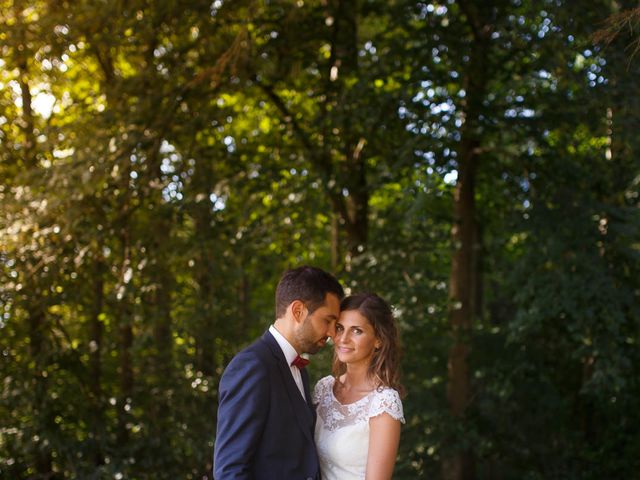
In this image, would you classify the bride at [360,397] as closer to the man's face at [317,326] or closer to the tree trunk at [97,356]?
the man's face at [317,326]

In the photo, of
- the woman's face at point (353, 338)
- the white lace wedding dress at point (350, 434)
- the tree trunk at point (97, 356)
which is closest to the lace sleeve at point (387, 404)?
the white lace wedding dress at point (350, 434)

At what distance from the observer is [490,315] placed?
1284 cm

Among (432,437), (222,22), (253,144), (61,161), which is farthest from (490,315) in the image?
(61,161)

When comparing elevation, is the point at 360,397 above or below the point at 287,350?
below

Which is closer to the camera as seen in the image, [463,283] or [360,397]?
[360,397]

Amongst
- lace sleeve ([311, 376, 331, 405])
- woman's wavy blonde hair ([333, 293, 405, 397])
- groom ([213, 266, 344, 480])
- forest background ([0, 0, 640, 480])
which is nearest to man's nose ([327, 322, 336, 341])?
groom ([213, 266, 344, 480])

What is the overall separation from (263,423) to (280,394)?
14cm

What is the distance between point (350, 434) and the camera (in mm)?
3430

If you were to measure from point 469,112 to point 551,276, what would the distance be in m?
1.74

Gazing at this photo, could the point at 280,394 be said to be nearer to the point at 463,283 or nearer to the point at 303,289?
the point at 303,289

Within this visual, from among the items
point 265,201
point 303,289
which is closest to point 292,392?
point 303,289

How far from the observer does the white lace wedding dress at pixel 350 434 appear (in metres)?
3.39

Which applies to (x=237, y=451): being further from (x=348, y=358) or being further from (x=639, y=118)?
(x=639, y=118)

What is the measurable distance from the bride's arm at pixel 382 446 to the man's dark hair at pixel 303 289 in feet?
1.72
